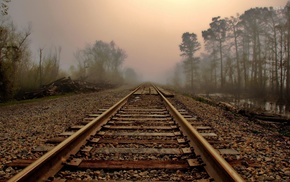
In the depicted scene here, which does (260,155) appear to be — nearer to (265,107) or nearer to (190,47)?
(265,107)

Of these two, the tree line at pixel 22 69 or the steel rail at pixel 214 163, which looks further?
the tree line at pixel 22 69

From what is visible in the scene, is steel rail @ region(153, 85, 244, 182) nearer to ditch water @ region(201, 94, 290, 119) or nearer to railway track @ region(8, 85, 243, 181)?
railway track @ region(8, 85, 243, 181)

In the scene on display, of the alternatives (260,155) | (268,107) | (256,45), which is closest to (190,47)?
(256,45)

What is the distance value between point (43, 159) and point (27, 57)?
25.2 meters

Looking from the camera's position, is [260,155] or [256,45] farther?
[256,45]

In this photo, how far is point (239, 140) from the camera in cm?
389

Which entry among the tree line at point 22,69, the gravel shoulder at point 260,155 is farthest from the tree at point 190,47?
the gravel shoulder at point 260,155

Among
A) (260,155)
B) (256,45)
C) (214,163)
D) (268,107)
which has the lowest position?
(268,107)

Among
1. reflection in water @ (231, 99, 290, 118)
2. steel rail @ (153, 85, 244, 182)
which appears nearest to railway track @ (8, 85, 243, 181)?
steel rail @ (153, 85, 244, 182)

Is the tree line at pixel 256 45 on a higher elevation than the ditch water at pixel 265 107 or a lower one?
higher

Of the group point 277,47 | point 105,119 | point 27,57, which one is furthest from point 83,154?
point 277,47

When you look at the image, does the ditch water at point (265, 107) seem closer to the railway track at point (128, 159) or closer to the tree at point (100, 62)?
the railway track at point (128, 159)

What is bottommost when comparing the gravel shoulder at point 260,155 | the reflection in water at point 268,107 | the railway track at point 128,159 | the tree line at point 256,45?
the reflection in water at point 268,107

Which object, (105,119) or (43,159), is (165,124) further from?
(43,159)
